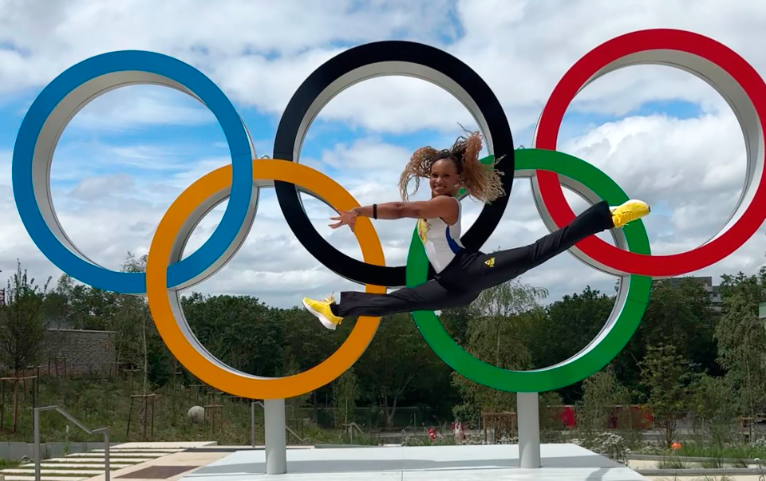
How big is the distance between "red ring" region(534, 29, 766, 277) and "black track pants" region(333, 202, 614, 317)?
5.41 ft

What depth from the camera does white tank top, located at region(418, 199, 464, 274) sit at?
22.6 feet

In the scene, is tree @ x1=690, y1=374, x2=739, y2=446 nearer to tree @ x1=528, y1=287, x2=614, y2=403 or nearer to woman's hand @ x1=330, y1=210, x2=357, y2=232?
tree @ x1=528, y1=287, x2=614, y2=403

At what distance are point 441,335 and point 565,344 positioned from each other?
27.5 metres

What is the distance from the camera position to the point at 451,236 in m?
6.96

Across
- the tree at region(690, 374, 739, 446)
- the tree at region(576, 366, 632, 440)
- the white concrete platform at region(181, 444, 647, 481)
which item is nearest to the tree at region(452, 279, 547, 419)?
the tree at region(576, 366, 632, 440)

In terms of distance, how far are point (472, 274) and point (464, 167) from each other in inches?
46.7

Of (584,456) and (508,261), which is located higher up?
(508,261)

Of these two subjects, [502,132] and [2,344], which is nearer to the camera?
[502,132]

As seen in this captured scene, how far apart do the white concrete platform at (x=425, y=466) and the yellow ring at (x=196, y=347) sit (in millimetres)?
970

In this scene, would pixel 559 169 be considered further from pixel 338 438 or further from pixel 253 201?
pixel 338 438

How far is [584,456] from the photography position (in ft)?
28.9

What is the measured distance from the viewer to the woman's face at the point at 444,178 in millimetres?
7168

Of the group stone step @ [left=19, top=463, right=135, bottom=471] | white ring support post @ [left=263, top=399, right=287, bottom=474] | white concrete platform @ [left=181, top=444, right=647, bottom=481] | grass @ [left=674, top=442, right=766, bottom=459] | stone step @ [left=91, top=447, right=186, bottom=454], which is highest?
white ring support post @ [left=263, top=399, right=287, bottom=474]

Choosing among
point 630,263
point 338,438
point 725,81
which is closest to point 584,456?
point 630,263
